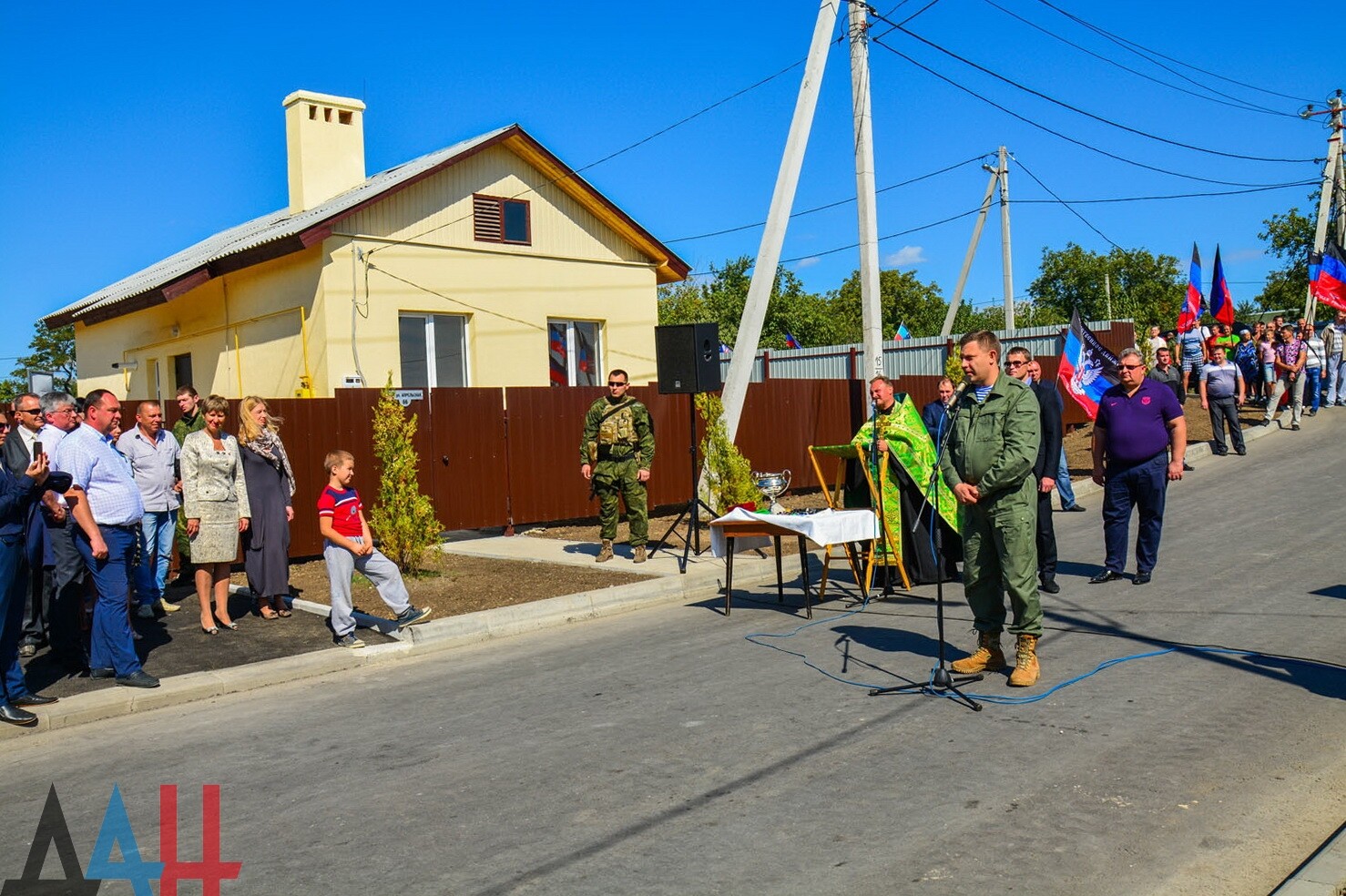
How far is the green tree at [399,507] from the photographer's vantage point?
11.1m

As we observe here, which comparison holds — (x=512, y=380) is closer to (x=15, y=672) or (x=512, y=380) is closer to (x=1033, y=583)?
(x=15, y=672)

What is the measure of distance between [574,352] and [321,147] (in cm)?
627

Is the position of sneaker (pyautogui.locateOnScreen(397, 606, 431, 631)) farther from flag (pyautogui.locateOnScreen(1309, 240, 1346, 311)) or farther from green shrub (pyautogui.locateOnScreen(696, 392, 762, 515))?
flag (pyautogui.locateOnScreen(1309, 240, 1346, 311))

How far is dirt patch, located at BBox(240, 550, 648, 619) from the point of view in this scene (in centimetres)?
1025

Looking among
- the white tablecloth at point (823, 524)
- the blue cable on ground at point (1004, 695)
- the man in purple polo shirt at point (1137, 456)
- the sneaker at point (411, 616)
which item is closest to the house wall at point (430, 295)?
the sneaker at point (411, 616)

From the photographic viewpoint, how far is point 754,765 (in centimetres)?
536

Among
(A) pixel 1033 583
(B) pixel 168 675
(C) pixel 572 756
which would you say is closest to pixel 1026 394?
(A) pixel 1033 583

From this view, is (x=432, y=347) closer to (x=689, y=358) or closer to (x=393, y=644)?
(x=689, y=358)

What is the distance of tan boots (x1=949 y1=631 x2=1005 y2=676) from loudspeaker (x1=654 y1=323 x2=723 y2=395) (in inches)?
235

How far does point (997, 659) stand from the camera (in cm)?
692

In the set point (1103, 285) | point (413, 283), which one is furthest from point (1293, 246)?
point (413, 283)

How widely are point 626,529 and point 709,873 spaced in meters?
11.4

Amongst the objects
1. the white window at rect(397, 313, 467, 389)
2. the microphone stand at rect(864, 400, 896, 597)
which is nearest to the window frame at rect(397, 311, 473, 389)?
the white window at rect(397, 313, 467, 389)

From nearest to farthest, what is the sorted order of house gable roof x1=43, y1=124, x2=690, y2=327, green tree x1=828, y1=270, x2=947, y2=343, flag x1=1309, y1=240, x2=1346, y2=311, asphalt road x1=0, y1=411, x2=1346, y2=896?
asphalt road x1=0, y1=411, x2=1346, y2=896, house gable roof x1=43, y1=124, x2=690, y2=327, flag x1=1309, y1=240, x2=1346, y2=311, green tree x1=828, y1=270, x2=947, y2=343
